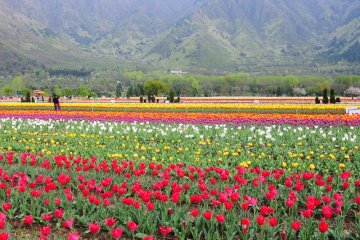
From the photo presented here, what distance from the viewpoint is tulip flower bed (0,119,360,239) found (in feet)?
18.2

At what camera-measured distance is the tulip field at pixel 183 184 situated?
558cm

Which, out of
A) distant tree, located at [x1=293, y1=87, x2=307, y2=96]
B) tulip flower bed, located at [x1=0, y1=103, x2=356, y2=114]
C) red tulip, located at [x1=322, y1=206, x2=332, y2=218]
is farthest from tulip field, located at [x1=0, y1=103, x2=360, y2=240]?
distant tree, located at [x1=293, y1=87, x2=307, y2=96]

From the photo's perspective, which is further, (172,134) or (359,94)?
(359,94)

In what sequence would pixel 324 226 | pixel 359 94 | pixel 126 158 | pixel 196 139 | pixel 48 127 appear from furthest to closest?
pixel 359 94
pixel 48 127
pixel 196 139
pixel 126 158
pixel 324 226

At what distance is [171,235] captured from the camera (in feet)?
18.9

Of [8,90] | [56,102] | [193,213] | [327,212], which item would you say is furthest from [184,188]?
[8,90]

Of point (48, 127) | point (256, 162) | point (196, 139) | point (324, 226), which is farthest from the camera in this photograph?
point (48, 127)

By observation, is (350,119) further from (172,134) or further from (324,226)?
(324,226)

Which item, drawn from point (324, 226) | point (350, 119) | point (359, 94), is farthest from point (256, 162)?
point (359, 94)

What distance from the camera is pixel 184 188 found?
7.15 meters

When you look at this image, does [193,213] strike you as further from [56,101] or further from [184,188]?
[56,101]

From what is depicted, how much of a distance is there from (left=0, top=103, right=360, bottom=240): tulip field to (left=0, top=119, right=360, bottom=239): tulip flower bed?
0.02 metres

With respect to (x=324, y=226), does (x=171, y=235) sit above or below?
below

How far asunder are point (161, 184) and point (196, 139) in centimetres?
659
